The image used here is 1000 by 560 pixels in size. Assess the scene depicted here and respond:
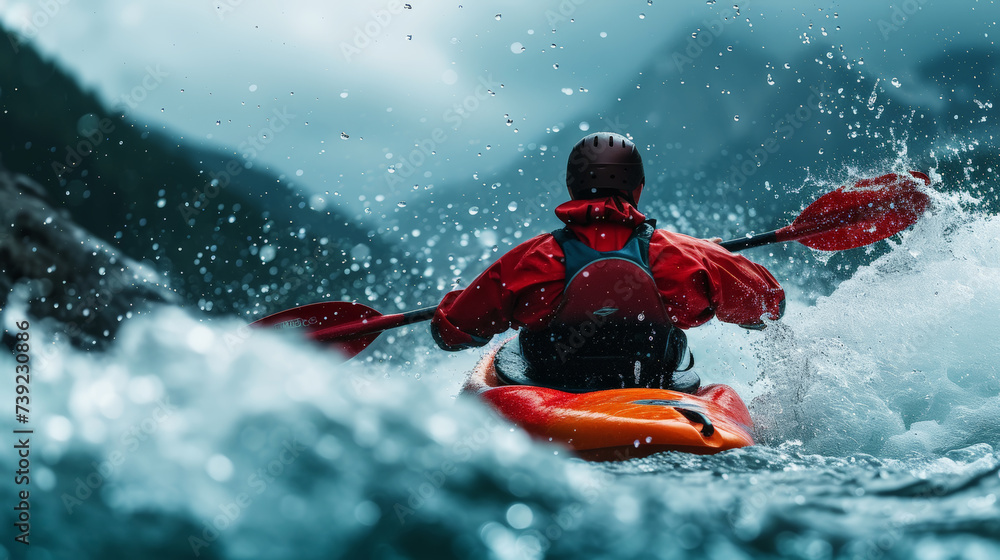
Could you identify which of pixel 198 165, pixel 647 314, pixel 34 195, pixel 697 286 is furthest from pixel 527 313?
pixel 198 165

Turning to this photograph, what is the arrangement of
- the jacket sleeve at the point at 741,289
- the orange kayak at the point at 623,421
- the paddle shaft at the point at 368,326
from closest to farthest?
the orange kayak at the point at 623,421 < the jacket sleeve at the point at 741,289 < the paddle shaft at the point at 368,326

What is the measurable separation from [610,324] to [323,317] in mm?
1975

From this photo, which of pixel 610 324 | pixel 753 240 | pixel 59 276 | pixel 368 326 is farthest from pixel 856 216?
pixel 59 276

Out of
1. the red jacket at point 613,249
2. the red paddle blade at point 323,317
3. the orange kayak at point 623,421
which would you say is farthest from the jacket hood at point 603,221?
the red paddle blade at point 323,317

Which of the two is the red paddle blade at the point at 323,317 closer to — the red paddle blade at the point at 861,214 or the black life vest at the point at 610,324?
the black life vest at the point at 610,324

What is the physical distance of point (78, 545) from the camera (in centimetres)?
168

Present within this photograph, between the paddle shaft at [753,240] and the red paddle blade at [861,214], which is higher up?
the red paddle blade at [861,214]

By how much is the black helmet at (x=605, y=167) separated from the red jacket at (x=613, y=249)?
109 millimetres

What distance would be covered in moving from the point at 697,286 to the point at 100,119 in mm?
13783

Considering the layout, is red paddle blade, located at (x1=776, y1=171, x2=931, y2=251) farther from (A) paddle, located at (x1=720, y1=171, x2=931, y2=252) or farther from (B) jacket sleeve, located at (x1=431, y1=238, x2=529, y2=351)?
(B) jacket sleeve, located at (x1=431, y1=238, x2=529, y2=351)

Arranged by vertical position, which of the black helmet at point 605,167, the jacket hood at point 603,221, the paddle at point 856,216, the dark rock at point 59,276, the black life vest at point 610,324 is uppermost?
the dark rock at point 59,276

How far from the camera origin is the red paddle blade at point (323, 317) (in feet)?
12.7

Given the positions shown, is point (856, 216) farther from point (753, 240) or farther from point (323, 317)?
point (323, 317)

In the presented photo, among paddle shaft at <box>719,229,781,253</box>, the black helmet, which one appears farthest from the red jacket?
paddle shaft at <box>719,229,781,253</box>
